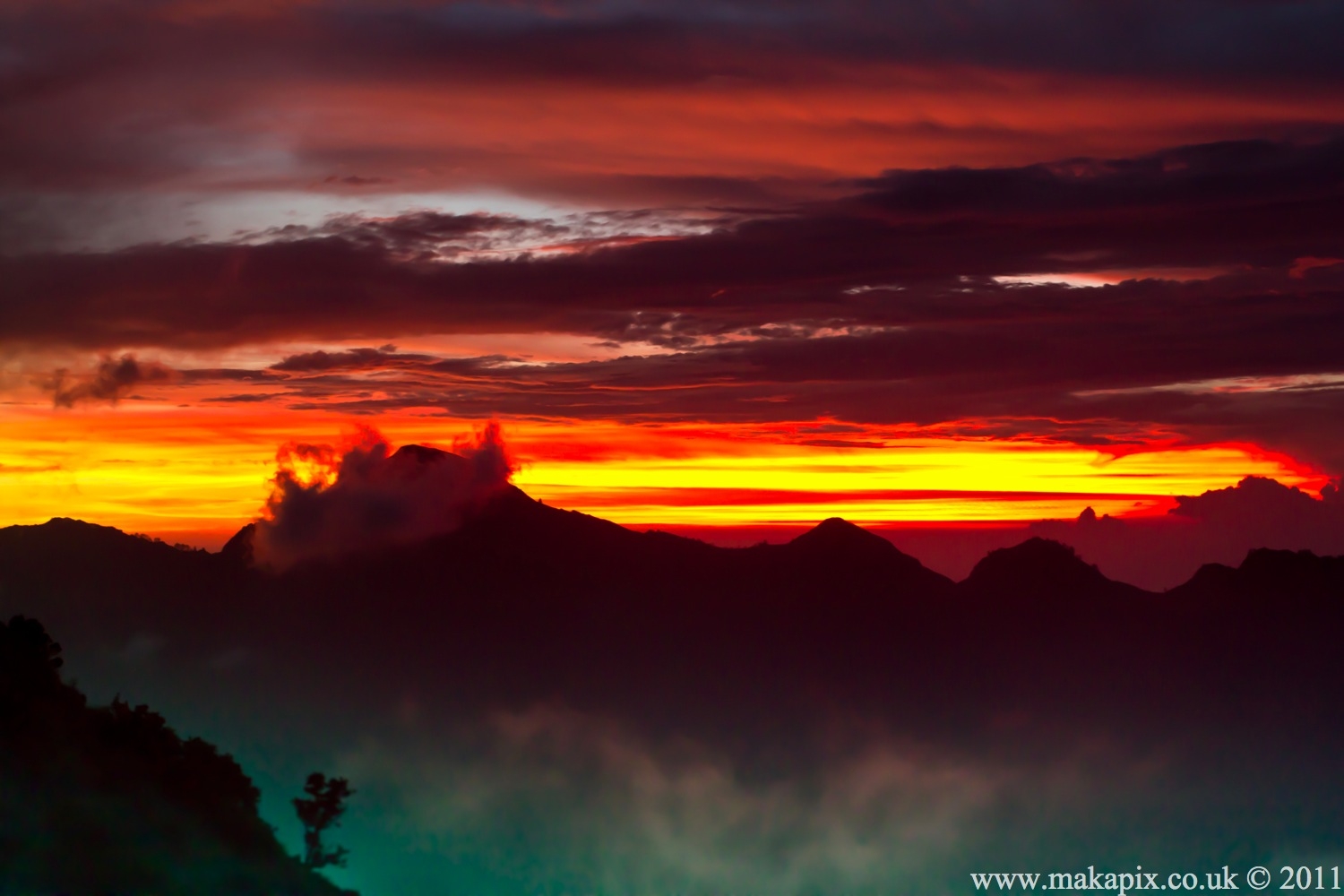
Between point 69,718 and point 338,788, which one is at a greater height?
point 69,718

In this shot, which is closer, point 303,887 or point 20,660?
point 20,660

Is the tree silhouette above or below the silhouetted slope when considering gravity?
below

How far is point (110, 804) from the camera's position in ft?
323

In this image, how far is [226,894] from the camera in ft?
334

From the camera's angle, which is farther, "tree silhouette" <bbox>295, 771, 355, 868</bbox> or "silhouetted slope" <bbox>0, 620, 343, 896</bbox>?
"tree silhouette" <bbox>295, 771, 355, 868</bbox>

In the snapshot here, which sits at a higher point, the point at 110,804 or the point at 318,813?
the point at 110,804

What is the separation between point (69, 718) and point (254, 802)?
19.5 meters

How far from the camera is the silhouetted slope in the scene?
88.0 meters

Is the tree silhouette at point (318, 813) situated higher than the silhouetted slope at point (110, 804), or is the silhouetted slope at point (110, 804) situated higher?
the silhouetted slope at point (110, 804)

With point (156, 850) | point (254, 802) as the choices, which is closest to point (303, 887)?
point (254, 802)

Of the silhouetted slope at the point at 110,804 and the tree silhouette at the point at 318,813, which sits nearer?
the silhouetted slope at the point at 110,804

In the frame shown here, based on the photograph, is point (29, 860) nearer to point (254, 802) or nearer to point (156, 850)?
point (156, 850)

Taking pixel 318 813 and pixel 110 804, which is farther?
pixel 318 813

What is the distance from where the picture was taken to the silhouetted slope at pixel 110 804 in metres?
88.0
